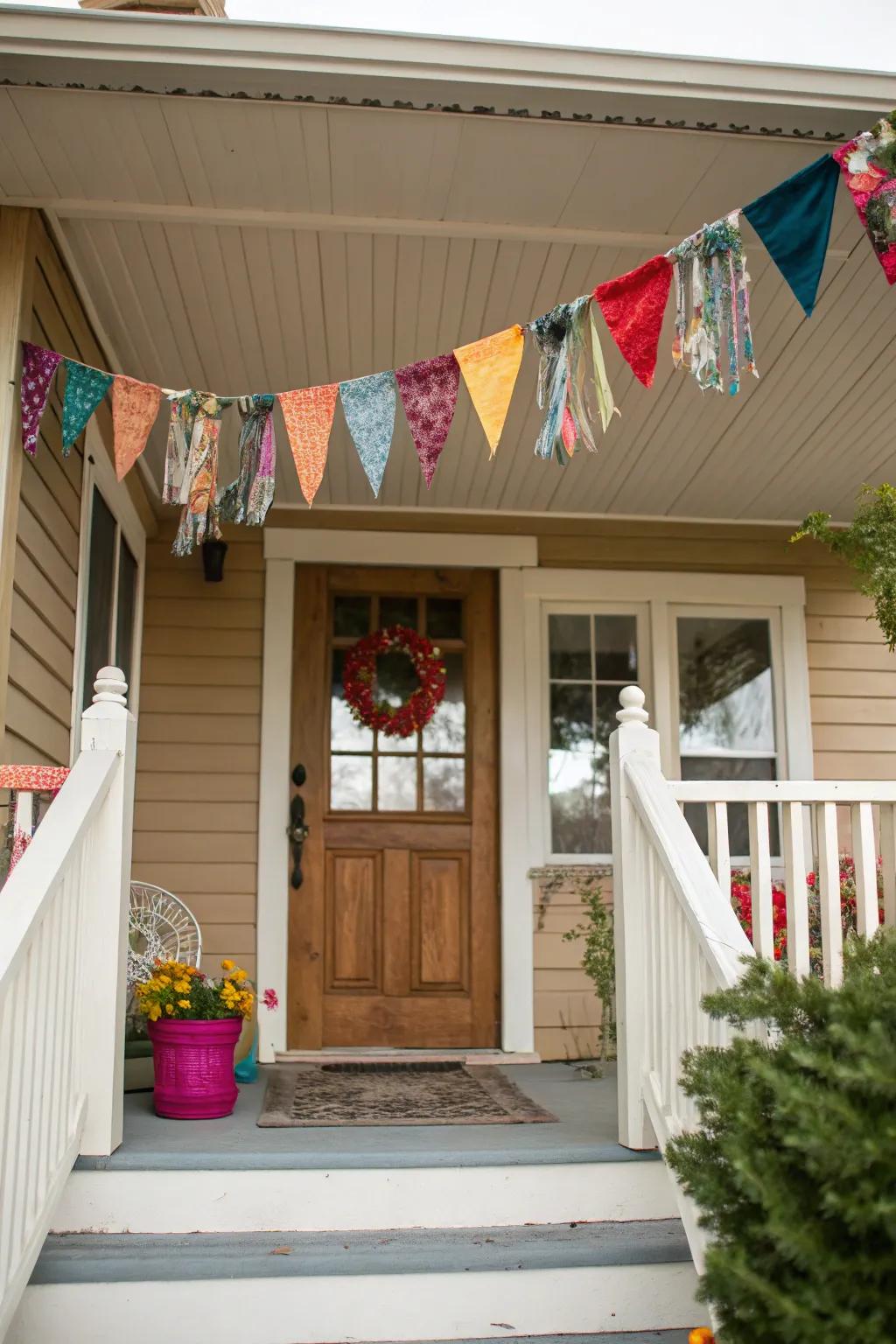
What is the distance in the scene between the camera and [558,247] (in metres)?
3.10

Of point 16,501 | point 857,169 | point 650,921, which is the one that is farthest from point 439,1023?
point 857,169

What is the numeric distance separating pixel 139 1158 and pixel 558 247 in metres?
2.40

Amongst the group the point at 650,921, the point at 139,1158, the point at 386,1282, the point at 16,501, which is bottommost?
the point at 386,1282

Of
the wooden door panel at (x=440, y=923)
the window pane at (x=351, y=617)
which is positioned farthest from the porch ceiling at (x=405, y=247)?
the wooden door panel at (x=440, y=923)

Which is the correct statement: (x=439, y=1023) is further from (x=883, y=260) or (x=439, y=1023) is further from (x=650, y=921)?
(x=883, y=260)

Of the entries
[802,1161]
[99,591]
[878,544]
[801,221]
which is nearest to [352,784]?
[99,591]

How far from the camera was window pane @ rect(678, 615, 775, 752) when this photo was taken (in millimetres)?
4977

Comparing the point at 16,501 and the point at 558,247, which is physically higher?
the point at 558,247

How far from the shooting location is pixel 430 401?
2936 mm

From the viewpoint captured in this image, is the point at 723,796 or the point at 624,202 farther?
the point at 624,202

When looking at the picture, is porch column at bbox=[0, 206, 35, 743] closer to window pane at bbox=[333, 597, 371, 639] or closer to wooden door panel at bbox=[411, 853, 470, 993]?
window pane at bbox=[333, 597, 371, 639]

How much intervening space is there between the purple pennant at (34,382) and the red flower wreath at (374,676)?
7.11 ft

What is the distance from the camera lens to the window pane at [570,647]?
497cm

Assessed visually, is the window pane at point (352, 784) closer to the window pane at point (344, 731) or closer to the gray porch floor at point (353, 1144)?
→ the window pane at point (344, 731)
